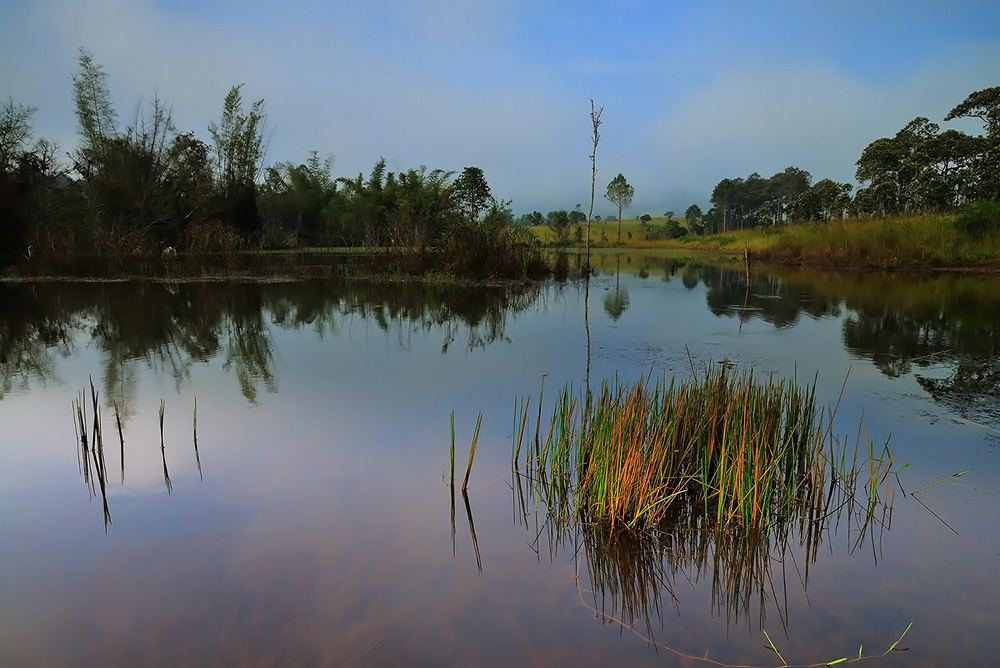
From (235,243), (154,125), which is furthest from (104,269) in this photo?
(154,125)

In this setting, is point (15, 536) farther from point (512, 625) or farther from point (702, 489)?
point (702, 489)

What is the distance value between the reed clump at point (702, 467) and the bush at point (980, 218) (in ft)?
58.2

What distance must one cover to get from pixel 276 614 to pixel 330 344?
18.3 ft

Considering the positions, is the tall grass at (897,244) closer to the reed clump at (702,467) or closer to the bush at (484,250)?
the bush at (484,250)

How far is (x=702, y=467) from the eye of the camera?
11.0ft

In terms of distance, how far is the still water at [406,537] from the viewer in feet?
7.54

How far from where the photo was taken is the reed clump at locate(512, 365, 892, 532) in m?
3.04

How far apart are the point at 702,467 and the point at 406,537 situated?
5.05 feet

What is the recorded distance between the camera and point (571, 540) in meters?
3.00

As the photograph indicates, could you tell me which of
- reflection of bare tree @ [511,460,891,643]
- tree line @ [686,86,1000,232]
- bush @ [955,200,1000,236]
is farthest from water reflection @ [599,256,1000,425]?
tree line @ [686,86,1000,232]

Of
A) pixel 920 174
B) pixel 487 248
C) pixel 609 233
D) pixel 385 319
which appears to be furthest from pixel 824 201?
pixel 385 319

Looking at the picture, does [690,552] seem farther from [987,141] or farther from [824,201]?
[824,201]

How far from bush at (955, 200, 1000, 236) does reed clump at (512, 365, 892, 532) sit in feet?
58.2

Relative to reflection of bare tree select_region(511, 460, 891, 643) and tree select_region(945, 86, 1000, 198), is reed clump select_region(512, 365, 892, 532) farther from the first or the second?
tree select_region(945, 86, 1000, 198)
